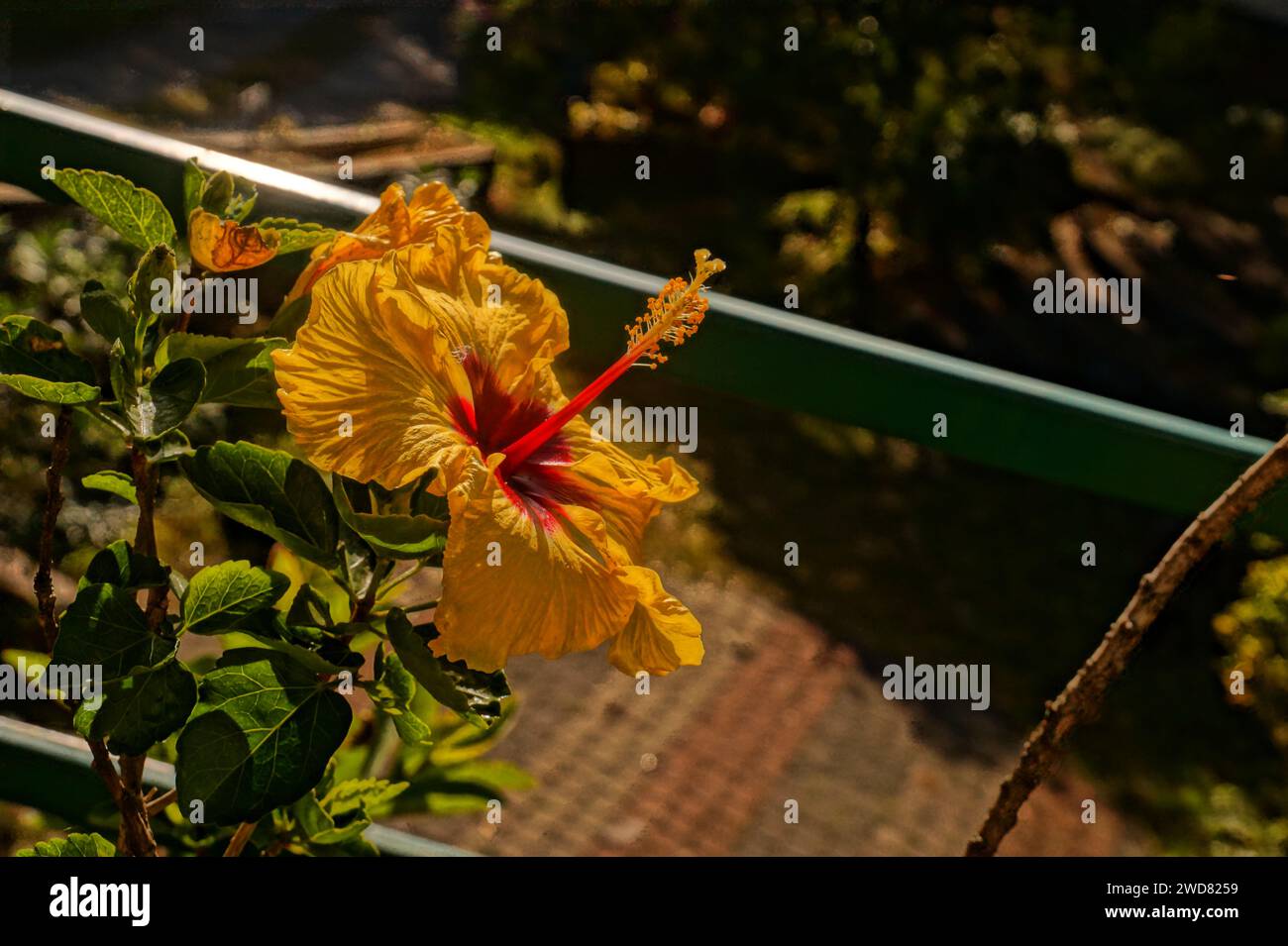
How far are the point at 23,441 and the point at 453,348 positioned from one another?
3.06 meters

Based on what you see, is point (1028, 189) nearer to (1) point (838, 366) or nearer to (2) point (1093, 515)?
(2) point (1093, 515)

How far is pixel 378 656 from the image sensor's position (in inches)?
40.8

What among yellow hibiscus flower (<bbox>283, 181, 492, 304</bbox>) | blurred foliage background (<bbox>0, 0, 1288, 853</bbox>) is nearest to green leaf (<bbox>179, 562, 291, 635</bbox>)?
yellow hibiscus flower (<bbox>283, 181, 492, 304</bbox>)

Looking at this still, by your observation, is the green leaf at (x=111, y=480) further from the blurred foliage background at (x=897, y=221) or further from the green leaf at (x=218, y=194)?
the blurred foliage background at (x=897, y=221)

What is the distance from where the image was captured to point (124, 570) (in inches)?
37.3

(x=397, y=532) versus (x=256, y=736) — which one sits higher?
(x=397, y=532)

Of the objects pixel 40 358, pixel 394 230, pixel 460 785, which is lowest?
pixel 460 785

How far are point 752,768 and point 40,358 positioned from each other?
3.16 metres

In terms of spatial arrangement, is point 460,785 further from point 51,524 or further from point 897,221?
point 897,221

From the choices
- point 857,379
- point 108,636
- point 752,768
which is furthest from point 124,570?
point 752,768

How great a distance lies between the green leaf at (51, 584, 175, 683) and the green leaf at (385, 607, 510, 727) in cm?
15

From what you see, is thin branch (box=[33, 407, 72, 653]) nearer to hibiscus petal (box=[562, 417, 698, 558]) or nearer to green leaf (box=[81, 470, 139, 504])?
green leaf (box=[81, 470, 139, 504])

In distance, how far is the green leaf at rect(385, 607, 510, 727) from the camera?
37.4 inches

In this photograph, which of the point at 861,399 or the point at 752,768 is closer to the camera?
the point at 861,399
